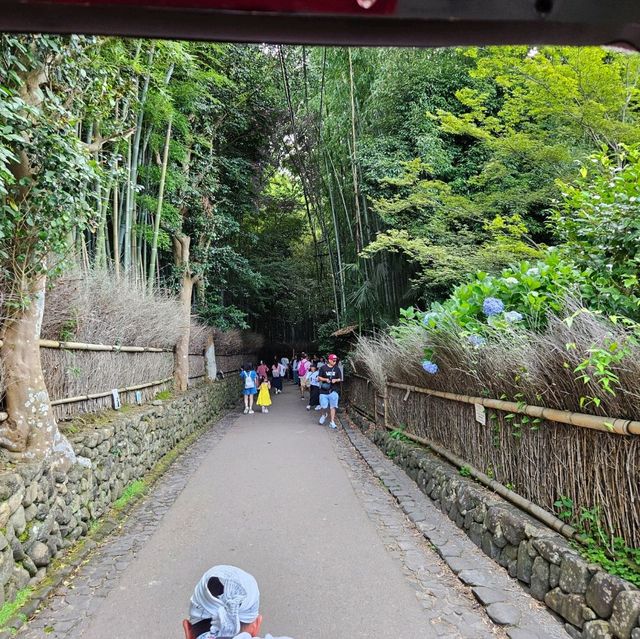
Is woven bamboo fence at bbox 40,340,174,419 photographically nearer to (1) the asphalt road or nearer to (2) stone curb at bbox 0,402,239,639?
(2) stone curb at bbox 0,402,239,639

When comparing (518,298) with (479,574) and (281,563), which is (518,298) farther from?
(281,563)

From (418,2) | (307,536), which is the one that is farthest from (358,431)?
(418,2)

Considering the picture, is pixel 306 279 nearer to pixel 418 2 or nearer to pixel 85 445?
pixel 85 445

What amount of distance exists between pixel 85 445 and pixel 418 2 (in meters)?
4.87

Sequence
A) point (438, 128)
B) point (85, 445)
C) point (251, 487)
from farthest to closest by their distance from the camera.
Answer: point (438, 128)
point (251, 487)
point (85, 445)

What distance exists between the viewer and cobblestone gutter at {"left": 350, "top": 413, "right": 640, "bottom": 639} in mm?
2395

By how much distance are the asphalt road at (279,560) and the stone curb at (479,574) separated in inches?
17.2

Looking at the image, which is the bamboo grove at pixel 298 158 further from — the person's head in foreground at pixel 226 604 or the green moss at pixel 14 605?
the person's head in foreground at pixel 226 604

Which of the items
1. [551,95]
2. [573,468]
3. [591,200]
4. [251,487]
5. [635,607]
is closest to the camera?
[635,607]

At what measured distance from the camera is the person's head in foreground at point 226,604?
5.22ft

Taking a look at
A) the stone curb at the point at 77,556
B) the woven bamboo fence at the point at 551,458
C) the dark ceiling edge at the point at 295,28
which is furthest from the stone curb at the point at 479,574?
the dark ceiling edge at the point at 295,28

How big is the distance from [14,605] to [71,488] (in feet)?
3.98

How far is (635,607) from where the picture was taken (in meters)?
2.25

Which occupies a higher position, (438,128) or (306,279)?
(438,128)
